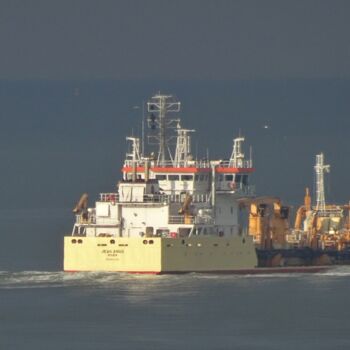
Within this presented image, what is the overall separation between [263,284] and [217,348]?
15.3 metres

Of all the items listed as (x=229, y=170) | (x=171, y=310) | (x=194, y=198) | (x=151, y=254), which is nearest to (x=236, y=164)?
(x=229, y=170)

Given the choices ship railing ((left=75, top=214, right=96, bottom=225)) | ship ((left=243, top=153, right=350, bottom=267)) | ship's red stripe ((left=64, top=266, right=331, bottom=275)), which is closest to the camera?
ship's red stripe ((left=64, top=266, right=331, bottom=275))

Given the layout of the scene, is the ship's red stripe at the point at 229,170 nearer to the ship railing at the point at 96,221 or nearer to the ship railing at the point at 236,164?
the ship railing at the point at 236,164

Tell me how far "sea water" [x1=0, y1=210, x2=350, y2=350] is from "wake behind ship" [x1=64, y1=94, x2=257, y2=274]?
0.65m

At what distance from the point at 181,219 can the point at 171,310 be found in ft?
31.5

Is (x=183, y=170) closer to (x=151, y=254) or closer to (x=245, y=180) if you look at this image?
(x=245, y=180)

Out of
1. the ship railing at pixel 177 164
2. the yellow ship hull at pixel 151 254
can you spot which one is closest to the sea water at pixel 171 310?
the yellow ship hull at pixel 151 254

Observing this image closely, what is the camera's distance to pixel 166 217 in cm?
9919

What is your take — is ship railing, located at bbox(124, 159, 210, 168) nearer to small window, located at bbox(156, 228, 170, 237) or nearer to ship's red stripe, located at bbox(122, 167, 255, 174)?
ship's red stripe, located at bbox(122, 167, 255, 174)

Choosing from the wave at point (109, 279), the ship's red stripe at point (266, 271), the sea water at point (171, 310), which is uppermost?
the ship's red stripe at point (266, 271)

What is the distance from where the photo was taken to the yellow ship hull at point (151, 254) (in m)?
97.9

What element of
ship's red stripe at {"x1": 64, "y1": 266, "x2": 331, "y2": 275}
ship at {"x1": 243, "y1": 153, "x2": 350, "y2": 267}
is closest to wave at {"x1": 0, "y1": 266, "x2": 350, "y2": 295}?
ship's red stripe at {"x1": 64, "y1": 266, "x2": 331, "y2": 275}

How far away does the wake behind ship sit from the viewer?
9825 centimetres

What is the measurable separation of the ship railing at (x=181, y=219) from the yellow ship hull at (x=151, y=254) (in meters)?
0.77
